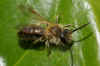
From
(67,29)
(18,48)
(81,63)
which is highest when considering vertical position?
(67,29)

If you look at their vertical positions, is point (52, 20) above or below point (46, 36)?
above

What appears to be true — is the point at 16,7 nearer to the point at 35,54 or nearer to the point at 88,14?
the point at 35,54

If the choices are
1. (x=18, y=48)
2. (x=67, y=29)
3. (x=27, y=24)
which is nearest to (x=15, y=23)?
(x=27, y=24)
